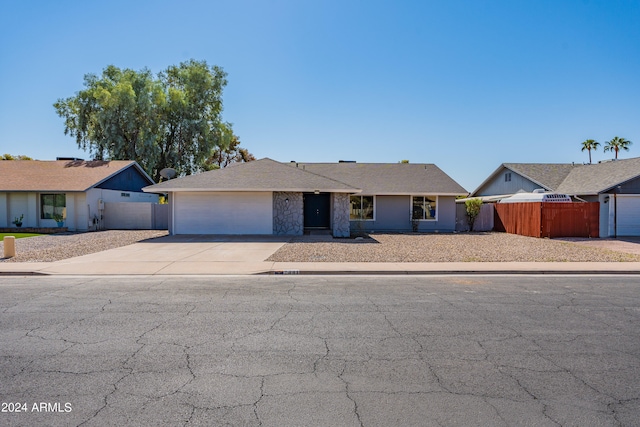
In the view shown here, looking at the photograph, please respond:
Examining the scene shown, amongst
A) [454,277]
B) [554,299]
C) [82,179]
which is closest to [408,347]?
[554,299]

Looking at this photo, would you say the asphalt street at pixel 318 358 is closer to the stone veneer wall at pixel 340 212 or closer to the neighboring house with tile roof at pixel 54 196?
the stone veneer wall at pixel 340 212

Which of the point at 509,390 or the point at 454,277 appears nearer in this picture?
the point at 509,390

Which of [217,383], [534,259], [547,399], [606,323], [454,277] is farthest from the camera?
[534,259]

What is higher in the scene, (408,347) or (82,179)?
(82,179)

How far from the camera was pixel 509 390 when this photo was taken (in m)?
4.44

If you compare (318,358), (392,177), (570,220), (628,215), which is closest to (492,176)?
(392,177)

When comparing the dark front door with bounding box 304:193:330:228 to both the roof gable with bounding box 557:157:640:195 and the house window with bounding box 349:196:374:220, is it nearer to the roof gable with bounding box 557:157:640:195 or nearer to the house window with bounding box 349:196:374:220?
the house window with bounding box 349:196:374:220

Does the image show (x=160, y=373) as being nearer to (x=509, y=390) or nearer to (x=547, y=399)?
(x=509, y=390)

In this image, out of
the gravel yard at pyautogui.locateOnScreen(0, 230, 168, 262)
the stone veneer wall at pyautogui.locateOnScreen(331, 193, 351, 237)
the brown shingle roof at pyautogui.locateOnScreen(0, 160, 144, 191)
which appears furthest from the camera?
the brown shingle roof at pyautogui.locateOnScreen(0, 160, 144, 191)

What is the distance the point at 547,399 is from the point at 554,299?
207 inches

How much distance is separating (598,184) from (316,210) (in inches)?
697

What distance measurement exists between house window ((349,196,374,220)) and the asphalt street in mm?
18800

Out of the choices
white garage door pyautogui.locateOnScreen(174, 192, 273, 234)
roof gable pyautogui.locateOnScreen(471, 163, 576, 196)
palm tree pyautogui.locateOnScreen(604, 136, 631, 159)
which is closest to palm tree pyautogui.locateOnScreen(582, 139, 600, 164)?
palm tree pyautogui.locateOnScreen(604, 136, 631, 159)

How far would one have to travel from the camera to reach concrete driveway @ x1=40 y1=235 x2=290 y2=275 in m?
12.4
